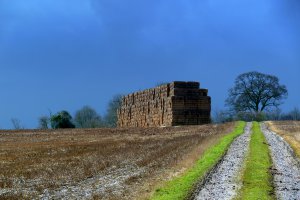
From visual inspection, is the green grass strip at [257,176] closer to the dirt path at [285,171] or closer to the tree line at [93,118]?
the dirt path at [285,171]

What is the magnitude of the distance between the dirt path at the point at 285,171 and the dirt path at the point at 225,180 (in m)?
1.62

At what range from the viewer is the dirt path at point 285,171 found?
1830 cm

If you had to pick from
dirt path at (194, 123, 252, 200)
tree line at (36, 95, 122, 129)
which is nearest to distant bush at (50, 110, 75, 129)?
tree line at (36, 95, 122, 129)

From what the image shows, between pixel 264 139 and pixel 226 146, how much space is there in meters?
7.21

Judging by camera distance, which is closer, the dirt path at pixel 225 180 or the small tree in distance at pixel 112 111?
the dirt path at pixel 225 180

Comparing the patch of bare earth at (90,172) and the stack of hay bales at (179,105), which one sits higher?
the stack of hay bales at (179,105)

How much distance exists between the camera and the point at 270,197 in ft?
56.9

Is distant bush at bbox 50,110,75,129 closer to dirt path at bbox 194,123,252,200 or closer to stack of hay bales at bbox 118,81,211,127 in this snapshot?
stack of hay bales at bbox 118,81,211,127

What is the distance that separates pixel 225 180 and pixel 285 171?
411cm

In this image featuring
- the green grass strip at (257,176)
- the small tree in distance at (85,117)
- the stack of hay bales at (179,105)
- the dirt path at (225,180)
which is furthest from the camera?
the small tree in distance at (85,117)

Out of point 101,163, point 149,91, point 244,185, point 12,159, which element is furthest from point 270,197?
point 149,91

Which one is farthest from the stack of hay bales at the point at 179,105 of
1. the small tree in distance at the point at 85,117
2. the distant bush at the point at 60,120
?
the small tree in distance at the point at 85,117

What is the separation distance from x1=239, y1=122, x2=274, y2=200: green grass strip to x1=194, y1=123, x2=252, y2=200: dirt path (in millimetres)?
368

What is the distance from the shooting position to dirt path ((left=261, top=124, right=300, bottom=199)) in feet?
60.0
